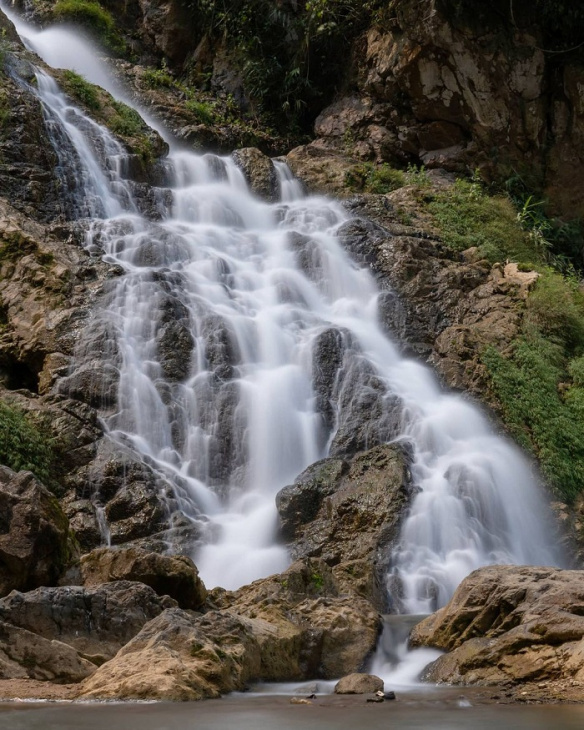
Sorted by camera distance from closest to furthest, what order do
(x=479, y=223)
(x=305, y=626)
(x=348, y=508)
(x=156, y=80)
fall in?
(x=305, y=626), (x=348, y=508), (x=479, y=223), (x=156, y=80)

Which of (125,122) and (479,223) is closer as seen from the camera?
(479,223)

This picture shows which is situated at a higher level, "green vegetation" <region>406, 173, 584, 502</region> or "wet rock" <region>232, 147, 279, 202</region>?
"wet rock" <region>232, 147, 279, 202</region>

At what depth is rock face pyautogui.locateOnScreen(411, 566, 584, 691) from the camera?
19.8 ft

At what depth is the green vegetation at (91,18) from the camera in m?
26.2

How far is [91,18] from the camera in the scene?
26703 millimetres

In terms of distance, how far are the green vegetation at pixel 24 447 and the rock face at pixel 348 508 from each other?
3237mm

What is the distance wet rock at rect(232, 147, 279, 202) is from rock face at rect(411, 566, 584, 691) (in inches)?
556

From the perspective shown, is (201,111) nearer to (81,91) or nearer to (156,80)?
(156,80)

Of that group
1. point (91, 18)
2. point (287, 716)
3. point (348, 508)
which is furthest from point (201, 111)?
point (287, 716)

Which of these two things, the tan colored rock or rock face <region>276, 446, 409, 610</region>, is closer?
the tan colored rock

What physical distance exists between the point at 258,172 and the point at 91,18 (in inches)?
415

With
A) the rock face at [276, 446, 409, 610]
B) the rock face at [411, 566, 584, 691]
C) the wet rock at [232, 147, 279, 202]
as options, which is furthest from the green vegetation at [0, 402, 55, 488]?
the wet rock at [232, 147, 279, 202]

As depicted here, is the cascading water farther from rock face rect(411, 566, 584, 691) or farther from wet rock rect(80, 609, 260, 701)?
wet rock rect(80, 609, 260, 701)

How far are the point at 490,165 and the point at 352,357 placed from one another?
1009cm
